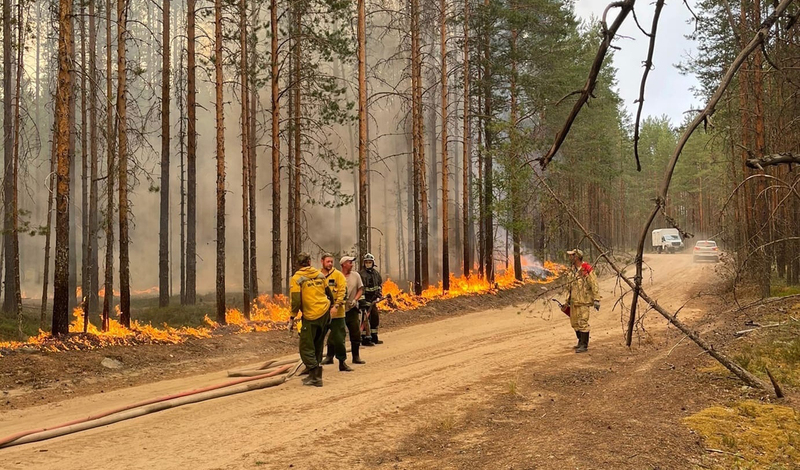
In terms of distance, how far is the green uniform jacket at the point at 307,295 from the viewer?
29.0 ft

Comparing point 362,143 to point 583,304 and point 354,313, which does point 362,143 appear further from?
point 583,304

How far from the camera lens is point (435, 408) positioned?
23.1 ft

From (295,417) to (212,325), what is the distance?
839cm

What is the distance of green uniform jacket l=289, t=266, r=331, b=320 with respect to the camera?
8844mm

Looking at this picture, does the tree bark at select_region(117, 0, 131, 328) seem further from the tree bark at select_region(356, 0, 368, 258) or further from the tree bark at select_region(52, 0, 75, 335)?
the tree bark at select_region(356, 0, 368, 258)

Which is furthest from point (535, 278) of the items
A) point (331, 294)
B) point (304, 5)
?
point (331, 294)

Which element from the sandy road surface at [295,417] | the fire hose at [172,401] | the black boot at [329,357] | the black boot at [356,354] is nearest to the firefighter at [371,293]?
the sandy road surface at [295,417]

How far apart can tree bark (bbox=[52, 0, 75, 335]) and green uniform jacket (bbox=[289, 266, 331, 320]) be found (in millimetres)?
5135

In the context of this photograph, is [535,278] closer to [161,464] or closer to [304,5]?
[304,5]

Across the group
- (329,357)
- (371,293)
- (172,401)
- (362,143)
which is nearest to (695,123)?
(172,401)

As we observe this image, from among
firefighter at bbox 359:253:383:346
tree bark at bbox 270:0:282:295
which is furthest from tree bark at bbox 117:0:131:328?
firefighter at bbox 359:253:383:346

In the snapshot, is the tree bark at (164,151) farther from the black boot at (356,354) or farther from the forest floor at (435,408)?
the black boot at (356,354)

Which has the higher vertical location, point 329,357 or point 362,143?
point 362,143

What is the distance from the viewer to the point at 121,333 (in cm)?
1170
